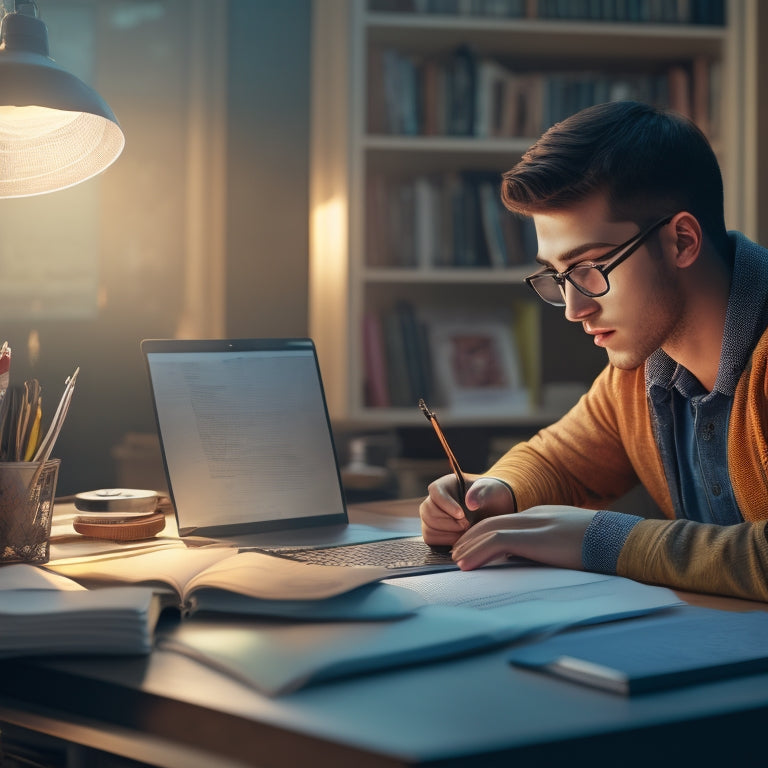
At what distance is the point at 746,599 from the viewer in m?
0.96

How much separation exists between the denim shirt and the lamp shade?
0.82 m

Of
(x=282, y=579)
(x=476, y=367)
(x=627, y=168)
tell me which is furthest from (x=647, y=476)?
(x=476, y=367)

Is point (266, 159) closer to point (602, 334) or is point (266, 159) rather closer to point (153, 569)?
point (602, 334)

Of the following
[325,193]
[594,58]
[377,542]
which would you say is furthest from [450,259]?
[377,542]

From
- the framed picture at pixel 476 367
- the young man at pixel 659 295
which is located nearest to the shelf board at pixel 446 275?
the framed picture at pixel 476 367

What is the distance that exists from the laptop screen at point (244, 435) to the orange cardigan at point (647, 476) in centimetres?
26

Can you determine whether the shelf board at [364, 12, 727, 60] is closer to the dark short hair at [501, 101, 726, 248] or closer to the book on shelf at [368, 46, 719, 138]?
the book on shelf at [368, 46, 719, 138]

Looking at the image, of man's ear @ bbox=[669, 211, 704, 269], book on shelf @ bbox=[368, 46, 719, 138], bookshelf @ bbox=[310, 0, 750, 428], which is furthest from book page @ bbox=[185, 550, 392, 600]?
book on shelf @ bbox=[368, 46, 719, 138]

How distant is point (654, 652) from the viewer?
712 mm

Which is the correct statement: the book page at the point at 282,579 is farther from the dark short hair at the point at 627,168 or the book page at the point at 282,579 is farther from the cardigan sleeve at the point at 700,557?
the dark short hair at the point at 627,168

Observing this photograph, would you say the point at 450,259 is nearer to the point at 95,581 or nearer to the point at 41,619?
the point at 95,581

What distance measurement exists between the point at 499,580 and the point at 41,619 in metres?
0.43

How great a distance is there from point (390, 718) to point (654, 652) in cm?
22

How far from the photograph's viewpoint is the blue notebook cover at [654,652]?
66 centimetres
